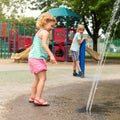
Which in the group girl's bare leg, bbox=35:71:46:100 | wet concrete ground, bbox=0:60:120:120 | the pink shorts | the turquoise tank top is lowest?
wet concrete ground, bbox=0:60:120:120

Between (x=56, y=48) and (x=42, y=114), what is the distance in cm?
1560

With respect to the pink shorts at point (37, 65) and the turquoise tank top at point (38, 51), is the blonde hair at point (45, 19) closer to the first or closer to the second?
the turquoise tank top at point (38, 51)

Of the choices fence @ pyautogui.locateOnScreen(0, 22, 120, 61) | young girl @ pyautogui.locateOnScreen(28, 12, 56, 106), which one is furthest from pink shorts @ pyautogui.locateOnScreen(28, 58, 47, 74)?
fence @ pyautogui.locateOnScreen(0, 22, 120, 61)

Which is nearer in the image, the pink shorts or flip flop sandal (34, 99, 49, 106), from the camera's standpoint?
flip flop sandal (34, 99, 49, 106)

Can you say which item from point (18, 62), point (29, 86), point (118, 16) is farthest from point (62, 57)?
point (29, 86)

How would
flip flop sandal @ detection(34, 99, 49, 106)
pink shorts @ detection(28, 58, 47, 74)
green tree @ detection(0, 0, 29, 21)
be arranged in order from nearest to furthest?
flip flop sandal @ detection(34, 99, 49, 106) < pink shorts @ detection(28, 58, 47, 74) < green tree @ detection(0, 0, 29, 21)

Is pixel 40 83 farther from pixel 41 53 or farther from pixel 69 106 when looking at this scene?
pixel 69 106

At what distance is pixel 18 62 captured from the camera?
18891mm

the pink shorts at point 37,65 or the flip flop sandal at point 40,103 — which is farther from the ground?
the pink shorts at point 37,65

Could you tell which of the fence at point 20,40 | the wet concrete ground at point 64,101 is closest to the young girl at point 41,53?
the wet concrete ground at point 64,101

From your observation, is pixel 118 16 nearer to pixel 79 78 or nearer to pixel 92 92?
pixel 79 78

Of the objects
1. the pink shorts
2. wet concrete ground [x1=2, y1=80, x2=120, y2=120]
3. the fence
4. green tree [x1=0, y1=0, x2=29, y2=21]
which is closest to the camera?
wet concrete ground [x1=2, y1=80, x2=120, y2=120]

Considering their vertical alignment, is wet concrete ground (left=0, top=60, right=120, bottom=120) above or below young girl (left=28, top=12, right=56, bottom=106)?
below

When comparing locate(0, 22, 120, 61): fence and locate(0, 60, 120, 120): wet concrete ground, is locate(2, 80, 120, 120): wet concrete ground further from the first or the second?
locate(0, 22, 120, 61): fence
